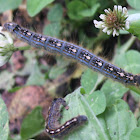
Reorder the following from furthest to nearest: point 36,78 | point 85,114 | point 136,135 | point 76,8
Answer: point 36,78 → point 76,8 → point 85,114 → point 136,135

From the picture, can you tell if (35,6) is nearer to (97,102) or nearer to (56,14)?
(56,14)

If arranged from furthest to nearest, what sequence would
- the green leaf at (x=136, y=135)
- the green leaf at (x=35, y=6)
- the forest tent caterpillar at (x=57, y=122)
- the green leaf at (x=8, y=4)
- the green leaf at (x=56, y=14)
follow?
the green leaf at (x=56, y=14)
the green leaf at (x=8, y=4)
the green leaf at (x=35, y=6)
the forest tent caterpillar at (x=57, y=122)
the green leaf at (x=136, y=135)

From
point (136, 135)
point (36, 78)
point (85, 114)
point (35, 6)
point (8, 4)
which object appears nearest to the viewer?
point (136, 135)

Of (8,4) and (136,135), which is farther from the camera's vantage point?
(8,4)

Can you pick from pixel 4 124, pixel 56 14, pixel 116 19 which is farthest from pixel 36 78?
pixel 116 19

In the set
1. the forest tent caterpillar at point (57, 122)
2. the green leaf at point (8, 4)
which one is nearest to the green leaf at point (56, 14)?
the green leaf at point (8, 4)

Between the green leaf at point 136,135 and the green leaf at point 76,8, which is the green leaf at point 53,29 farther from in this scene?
the green leaf at point 136,135

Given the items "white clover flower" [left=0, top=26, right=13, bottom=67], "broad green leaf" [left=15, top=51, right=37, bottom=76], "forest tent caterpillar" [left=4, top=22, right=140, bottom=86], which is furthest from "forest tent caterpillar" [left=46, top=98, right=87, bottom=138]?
"broad green leaf" [left=15, top=51, right=37, bottom=76]

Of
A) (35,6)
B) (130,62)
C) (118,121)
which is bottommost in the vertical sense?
(118,121)

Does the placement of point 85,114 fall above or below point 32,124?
above
